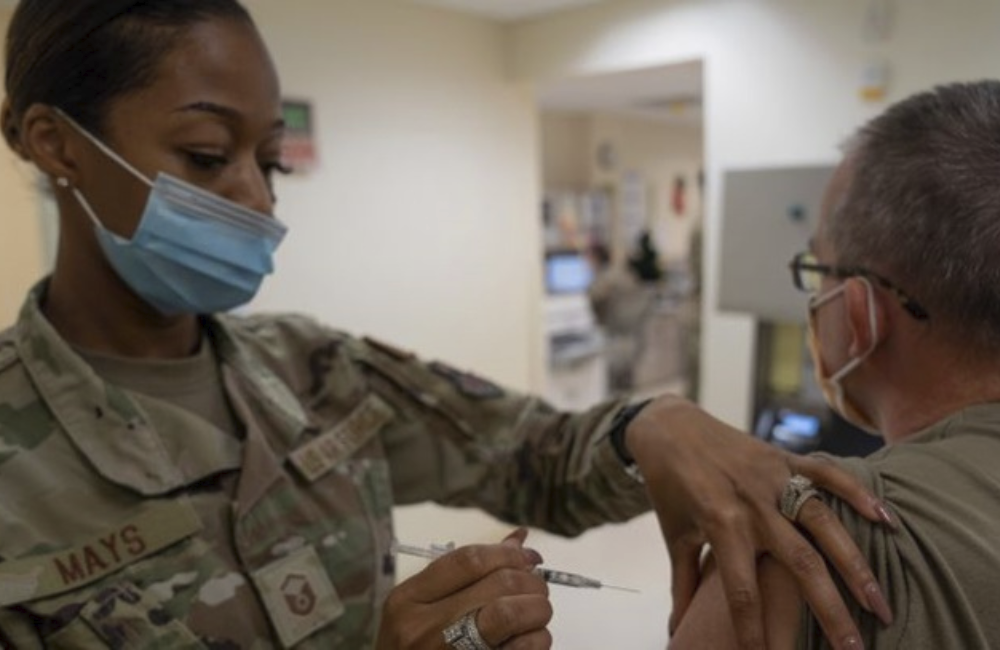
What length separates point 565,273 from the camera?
234 inches

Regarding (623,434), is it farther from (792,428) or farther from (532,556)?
(792,428)

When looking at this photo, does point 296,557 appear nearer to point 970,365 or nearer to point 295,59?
point 970,365

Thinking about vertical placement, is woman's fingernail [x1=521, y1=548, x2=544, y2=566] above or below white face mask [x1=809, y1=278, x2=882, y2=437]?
below

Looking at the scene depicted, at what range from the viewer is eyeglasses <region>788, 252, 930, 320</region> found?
878 millimetres

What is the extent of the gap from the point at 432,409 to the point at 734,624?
67 cm

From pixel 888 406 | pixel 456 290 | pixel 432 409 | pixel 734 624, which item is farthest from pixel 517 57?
pixel 734 624

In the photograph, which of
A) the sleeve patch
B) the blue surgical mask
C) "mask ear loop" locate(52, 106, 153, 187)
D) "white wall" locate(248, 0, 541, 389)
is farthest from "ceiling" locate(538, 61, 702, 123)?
"mask ear loop" locate(52, 106, 153, 187)

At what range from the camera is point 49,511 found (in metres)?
0.90

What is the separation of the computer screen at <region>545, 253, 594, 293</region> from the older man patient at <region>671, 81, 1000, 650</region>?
4786 millimetres

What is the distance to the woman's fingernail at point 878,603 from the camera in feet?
2.27

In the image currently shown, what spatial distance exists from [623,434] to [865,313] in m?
0.34

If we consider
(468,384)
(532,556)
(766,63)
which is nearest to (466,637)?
(532,556)

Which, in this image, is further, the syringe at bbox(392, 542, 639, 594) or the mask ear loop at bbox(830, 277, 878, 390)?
the mask ear loop at bbox(830, 277, 878, 390)

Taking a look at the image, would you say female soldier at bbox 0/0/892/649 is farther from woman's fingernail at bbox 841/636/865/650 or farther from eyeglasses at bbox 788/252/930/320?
eyeglasses at bbox 788/252/930/320
